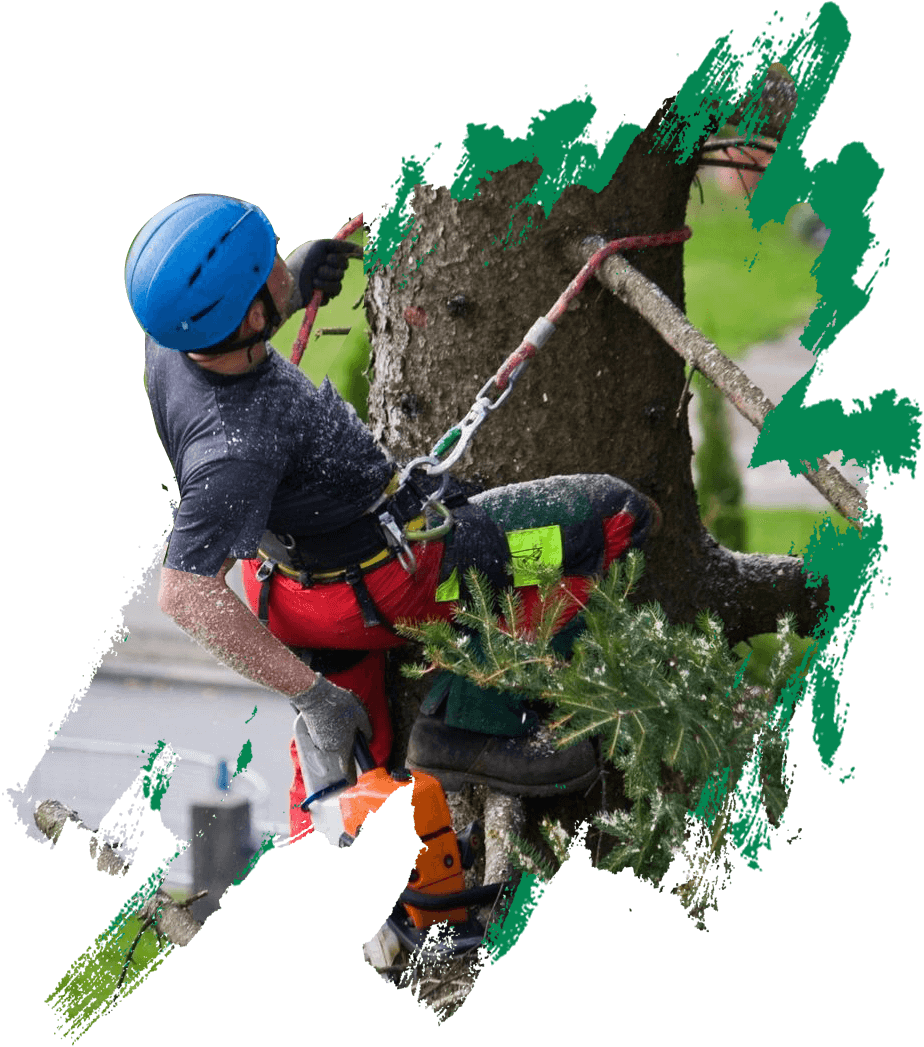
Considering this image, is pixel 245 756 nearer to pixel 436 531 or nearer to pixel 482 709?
pixel 482 709

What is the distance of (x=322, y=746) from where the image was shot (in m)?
3.30

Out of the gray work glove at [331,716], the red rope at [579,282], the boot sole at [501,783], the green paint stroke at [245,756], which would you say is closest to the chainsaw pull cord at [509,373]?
the red rope at [579,282]

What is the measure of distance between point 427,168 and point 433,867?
1648 millimetres

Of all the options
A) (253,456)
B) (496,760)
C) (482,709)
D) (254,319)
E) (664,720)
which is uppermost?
(254,319)

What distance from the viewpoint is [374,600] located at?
10.8 feet

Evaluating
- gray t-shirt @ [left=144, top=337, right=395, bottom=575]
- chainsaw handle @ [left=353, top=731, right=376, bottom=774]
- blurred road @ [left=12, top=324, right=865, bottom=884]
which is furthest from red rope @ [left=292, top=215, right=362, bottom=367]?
chainsaw handle @ [left=353, top=731, right=376, bottom=774]

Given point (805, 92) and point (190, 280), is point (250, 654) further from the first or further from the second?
point (805, 92)

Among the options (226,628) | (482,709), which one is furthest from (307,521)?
(482,709)

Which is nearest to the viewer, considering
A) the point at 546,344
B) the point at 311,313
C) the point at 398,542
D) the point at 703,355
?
the point at 703,355

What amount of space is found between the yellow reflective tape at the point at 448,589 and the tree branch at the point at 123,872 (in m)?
0.90

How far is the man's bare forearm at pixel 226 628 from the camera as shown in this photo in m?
2.92

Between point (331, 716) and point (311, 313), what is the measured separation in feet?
3.34

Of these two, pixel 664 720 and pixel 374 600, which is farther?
pixel 374 600

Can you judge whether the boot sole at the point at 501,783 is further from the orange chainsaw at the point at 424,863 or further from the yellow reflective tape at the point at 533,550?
the yellow reflective tape at the point at 533,550
